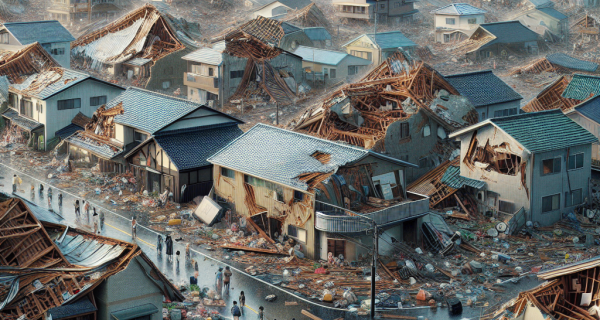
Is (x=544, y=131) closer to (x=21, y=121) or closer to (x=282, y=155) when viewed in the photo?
(x=282, y=155)

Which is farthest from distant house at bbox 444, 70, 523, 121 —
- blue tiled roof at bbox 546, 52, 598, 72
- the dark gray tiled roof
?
the dark gray tiled roof

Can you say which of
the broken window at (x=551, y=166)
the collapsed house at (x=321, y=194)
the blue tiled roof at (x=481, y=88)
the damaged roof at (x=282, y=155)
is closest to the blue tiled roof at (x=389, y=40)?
the blue tiled roof at (x=481, y=88)

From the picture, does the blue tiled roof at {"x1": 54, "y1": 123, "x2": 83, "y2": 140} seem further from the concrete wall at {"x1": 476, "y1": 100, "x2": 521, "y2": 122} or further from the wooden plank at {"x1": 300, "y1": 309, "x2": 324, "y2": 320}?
the wooden plank at {"x1": 300, "y1": 309, "x2": 324, "y2": 320}

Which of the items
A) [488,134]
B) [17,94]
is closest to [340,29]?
[17,94]

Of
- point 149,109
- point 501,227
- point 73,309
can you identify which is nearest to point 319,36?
point 149,109

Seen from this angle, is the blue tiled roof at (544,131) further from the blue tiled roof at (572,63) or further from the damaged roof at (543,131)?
the blue tiled roof at (572,63)
